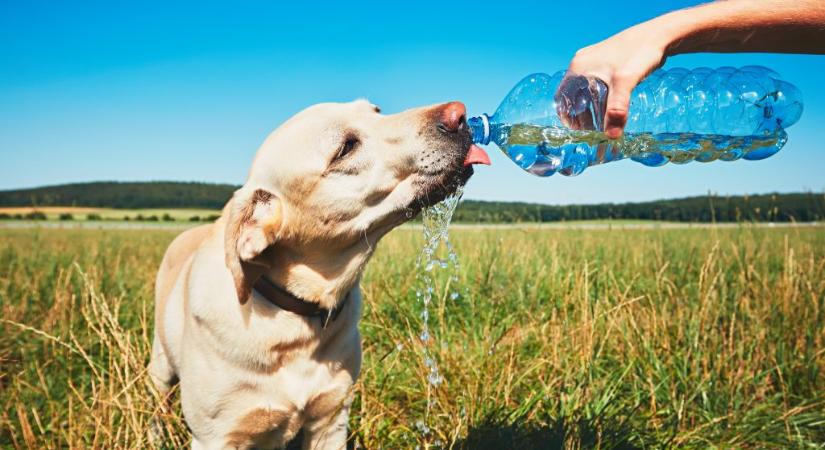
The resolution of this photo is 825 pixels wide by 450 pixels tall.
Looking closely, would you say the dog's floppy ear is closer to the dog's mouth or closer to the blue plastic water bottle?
the dog's mouth

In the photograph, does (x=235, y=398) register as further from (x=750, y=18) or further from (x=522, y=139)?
(x=750, y=18)

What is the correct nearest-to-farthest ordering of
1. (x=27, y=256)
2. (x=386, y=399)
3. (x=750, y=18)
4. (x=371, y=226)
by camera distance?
(x=750, y=18) < (x=371, y=226) < (x=386, y=399) < (x=27, y=256)

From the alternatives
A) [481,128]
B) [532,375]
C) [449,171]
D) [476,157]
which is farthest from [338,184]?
[532,375]

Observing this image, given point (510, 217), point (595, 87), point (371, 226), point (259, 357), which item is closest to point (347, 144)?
point (371, 226)

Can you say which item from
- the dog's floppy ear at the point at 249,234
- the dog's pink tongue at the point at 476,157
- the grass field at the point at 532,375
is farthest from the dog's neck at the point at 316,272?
the dog's pink tongue at the point at 476,157

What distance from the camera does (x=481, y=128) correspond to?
2635mm

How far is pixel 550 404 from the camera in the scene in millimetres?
2865

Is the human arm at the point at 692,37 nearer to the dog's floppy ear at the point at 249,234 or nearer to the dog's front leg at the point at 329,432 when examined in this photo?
the dog's floppy ear at the point at 249,234

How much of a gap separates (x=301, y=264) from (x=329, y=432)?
2.86 ft

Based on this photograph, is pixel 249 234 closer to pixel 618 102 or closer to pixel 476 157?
pixel 476 157

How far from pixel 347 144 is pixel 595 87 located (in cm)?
128

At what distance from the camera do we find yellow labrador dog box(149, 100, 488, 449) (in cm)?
239

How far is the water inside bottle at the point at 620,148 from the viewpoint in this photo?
2.56 metres

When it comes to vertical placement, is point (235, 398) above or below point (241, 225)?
below
